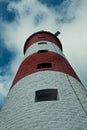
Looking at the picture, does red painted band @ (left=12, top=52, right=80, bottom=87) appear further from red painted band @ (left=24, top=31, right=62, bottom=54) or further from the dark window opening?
red painted band @ (left=24, top=31, right=62, bottom=54)

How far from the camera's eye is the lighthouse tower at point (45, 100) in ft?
28.1

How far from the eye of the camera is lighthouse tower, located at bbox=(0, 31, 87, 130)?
28.1ft

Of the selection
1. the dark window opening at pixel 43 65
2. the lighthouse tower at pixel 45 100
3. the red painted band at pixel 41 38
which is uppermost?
the red painted band at pixel 41 38

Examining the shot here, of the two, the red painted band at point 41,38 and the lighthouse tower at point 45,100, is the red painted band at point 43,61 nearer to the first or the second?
the lighthouse tower at point 45,100

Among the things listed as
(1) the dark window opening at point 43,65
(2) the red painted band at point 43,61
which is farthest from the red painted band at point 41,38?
(1) the dark window opening at point 43,65

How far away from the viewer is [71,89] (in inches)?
422

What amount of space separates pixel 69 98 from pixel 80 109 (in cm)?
78

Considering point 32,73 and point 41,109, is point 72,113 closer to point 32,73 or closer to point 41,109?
point 41,109

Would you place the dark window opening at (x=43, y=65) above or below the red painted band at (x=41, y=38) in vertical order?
below

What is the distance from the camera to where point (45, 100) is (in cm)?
1041

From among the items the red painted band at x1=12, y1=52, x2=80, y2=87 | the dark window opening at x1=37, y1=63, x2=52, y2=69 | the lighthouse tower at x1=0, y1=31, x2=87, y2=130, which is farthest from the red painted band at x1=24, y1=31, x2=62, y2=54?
the dark window opening at x1=37, y1=63, x2=52, y2=69

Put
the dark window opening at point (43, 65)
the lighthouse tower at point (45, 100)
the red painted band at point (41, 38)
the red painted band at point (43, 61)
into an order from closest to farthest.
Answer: the lighthouse tower at point (45, 100) < the red painted band at point (43, 61) < the dark window opening at point (43, 65) < the red painted band at point (41, 38)

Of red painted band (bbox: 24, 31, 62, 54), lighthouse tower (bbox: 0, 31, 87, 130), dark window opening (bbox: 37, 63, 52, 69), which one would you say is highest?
red painted band (bbox: 24, 31, 62, 54)

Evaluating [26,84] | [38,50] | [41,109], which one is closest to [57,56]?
[38,50]
